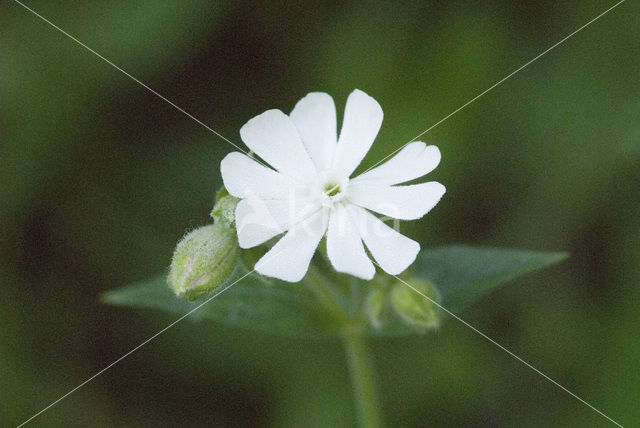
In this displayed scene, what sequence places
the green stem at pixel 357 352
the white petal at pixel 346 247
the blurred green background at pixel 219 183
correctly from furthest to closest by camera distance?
the blurred green background at pixel 219 183, the green stem at pixel 357 352, the white petal at pixel 346 247

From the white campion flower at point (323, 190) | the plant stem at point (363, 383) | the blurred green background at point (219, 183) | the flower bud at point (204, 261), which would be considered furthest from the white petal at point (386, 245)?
the blurred green background at point (219, 183)

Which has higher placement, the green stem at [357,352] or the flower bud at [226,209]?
the flower bud at [226,209]

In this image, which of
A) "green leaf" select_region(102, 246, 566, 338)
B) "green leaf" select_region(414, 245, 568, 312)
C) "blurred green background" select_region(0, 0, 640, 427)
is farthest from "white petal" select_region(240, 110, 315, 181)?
"blurred green background" select_region(0, 0, 640, 427)

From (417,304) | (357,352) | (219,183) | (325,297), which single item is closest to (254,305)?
(325,297)

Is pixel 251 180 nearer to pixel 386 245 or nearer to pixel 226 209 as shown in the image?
pixel 226 209

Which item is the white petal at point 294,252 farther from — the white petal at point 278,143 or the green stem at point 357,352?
the green stem at point 357,352

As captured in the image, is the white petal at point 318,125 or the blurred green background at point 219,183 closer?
the white petal at point 318,125
